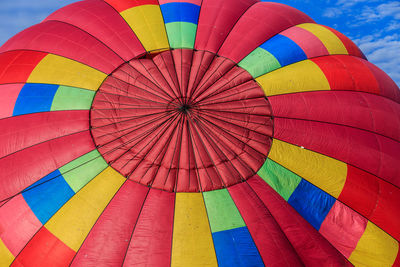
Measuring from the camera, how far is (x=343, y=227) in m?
5.38

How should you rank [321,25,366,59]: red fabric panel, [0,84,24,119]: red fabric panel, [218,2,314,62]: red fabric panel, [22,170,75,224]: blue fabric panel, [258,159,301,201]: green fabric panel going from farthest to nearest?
[321,25,366,59]: red fabric panel
[218,2,314,62]: red fabric panel
[0,84,24,119]: red fabric panel
[258,159,301,201]: green fabric panel
[22,170,75,224]: blue fabric panel

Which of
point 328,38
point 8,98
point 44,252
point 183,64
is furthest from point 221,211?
point 328,38

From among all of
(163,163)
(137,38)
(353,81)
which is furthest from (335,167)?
(137,38)

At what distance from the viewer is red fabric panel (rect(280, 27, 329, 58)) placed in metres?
6.80

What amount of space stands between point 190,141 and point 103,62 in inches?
91.8

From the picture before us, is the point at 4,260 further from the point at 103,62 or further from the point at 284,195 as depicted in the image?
the point at 284,195

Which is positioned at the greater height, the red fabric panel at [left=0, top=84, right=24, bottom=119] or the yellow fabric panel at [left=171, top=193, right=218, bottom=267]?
the red fabric panel at [left=0, top=84, right=24, bottom=119]

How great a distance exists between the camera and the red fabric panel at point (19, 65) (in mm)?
6246

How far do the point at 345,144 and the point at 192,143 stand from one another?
2.83m

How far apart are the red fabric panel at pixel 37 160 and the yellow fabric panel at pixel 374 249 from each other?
4850mm

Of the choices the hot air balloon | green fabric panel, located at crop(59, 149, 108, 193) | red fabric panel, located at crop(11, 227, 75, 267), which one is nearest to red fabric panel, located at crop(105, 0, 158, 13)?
the hot air balloon

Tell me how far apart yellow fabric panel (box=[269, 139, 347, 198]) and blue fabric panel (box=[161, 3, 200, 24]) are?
3.22m

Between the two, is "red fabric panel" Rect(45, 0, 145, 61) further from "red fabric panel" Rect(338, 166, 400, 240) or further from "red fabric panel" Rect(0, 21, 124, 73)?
"red fabric panel" Rect(338, 166, 400, 240)

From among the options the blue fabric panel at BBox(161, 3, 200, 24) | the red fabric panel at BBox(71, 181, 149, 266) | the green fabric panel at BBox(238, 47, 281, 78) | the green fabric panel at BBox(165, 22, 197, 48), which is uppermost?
the blue fabric panel at BBox(161, 3, 200, 24)
